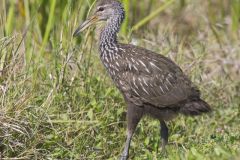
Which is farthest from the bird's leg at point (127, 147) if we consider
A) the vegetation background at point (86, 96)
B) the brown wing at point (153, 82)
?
the brown wing at point (153, 82)

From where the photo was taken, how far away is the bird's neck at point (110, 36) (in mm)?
6781

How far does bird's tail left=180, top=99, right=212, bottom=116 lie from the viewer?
21.4 feet

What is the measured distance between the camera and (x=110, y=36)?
6.88 m

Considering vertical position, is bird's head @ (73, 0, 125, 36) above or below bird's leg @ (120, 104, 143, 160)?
above

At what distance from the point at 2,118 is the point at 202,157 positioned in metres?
1.63

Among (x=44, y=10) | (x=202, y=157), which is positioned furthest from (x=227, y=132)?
(x=44, y=10)

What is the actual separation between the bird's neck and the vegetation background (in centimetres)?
27

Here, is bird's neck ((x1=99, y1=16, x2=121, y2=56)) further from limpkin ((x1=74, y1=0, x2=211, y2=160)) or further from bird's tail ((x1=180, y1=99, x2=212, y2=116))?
bird's tail ((x1=180, y1=99, x2=212, y2=116))

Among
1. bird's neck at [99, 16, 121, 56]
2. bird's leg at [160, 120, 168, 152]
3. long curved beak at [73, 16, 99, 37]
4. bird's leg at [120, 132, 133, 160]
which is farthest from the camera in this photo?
long curved beak at [73, 16, 99, 37]

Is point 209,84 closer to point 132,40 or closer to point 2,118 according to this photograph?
point 132,40

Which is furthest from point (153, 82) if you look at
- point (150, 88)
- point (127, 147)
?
point (127, 147)

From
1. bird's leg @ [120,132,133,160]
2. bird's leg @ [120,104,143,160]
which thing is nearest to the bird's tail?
bird's leg @ [120,104,143,160]

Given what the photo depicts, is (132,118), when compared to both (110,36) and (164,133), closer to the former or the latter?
(164,133)

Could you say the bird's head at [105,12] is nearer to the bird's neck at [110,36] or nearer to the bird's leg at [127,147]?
the bird's neck at [110,36]
